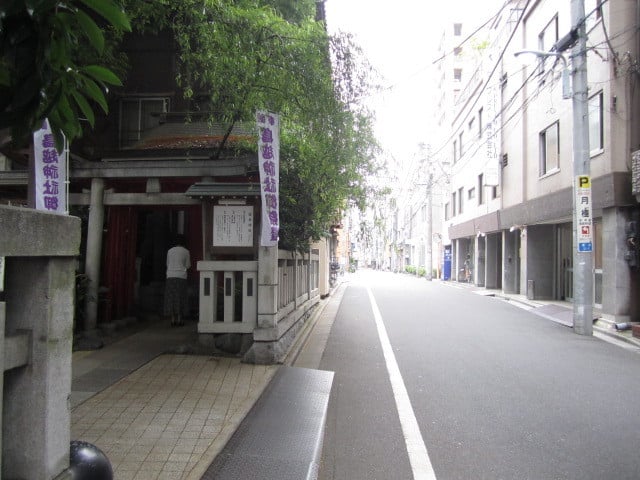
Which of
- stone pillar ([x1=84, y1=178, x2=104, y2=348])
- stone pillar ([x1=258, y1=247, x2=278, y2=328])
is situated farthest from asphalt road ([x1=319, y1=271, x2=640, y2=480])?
stone pillar ([x1=84, y1=178, x2=104, y2=348])

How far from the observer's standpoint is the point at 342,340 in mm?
10031

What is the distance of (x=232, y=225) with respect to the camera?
7.61 metres

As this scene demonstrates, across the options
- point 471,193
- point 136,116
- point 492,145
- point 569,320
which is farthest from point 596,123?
point 471,193

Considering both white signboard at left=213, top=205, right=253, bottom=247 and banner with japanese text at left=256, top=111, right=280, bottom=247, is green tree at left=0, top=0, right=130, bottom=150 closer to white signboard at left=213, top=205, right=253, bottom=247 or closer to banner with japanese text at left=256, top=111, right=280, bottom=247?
banner with japanese text at left=256, top=111, right=280, bottom=247

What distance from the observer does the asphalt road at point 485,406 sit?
4.22m

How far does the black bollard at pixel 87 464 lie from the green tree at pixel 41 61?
5.73 feet

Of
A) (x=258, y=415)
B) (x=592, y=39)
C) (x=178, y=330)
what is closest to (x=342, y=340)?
(x=178, y=330)

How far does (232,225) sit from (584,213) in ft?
26.8

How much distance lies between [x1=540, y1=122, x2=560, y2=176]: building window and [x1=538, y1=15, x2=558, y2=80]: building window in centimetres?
203

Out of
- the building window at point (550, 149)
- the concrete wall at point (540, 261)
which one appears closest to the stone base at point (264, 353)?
the building window at point (550, 149)

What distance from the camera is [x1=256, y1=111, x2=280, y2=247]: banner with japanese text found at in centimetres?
685

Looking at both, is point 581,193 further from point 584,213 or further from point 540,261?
point 540,261

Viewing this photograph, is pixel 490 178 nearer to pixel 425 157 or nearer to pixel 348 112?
pixel 425 157

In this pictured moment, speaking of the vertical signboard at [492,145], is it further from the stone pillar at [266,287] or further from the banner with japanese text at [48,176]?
the banner with japanese text at [48,176]
